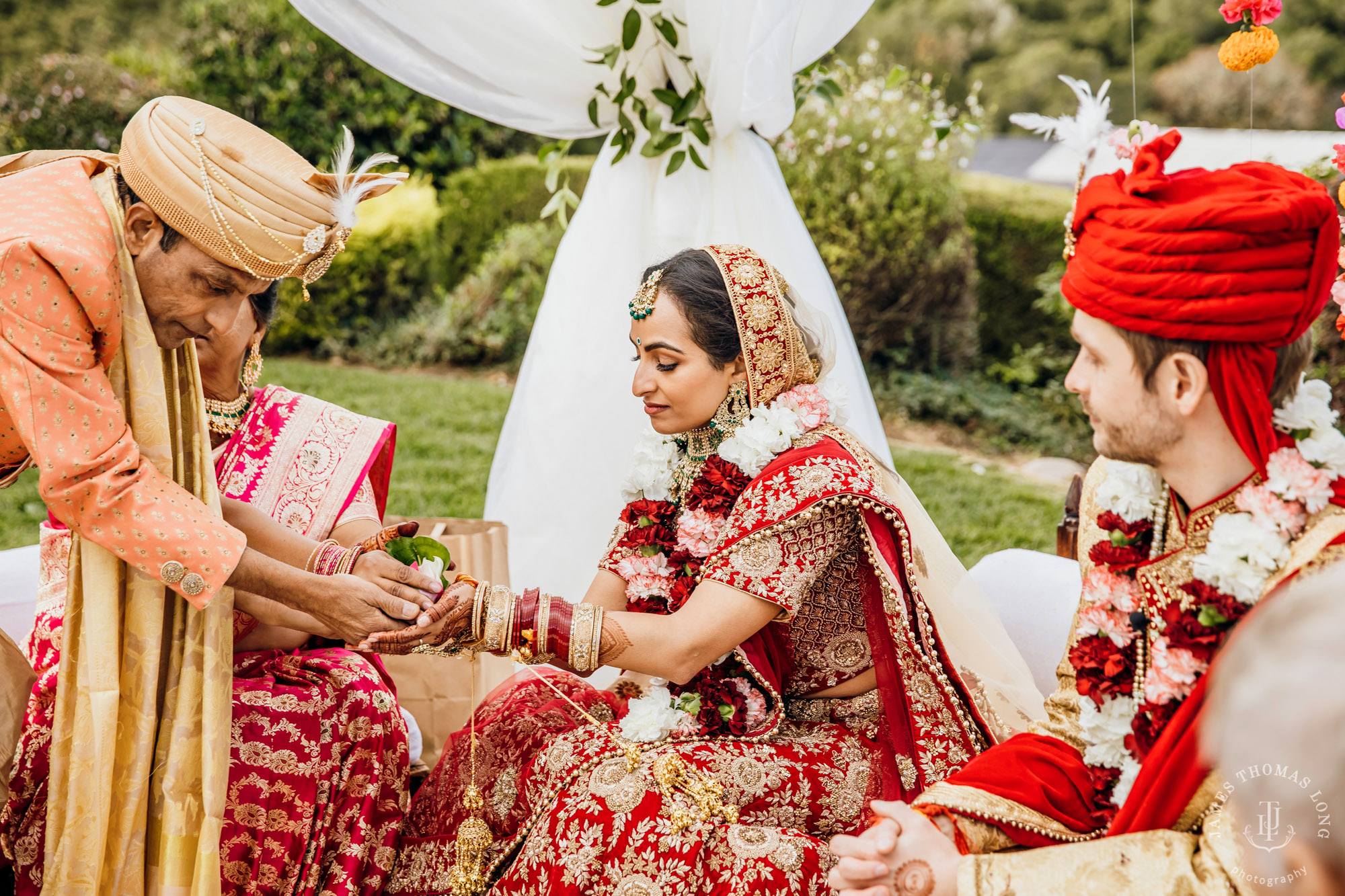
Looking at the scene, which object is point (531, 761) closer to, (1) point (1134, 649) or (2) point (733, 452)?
(2) point (733, 452)

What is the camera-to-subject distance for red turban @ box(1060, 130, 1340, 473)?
210cm

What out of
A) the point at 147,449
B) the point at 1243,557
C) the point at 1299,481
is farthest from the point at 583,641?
the point at 1299,481

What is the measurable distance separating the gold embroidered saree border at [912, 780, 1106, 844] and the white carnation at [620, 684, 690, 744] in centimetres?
85

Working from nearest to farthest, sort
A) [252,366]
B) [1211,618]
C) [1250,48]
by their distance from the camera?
[1211,618], [1250,48], [252,366]

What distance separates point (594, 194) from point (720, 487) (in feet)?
6.57

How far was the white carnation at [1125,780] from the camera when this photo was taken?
2369 millimetres

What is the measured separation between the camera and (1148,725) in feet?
7.69

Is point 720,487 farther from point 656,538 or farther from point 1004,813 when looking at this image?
point 1004,813

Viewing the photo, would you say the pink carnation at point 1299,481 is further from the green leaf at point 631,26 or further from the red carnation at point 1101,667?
the green leaf at point 631,26

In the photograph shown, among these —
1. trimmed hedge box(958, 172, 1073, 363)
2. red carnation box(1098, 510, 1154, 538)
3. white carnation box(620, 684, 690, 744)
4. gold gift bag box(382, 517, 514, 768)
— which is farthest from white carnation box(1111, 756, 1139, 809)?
trimmed hedge box(958, 172, 1073, 363)

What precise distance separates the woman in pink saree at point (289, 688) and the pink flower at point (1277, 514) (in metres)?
2.17

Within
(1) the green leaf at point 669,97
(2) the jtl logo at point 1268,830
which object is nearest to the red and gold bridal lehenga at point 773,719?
(1) the green leaf at point 669,97

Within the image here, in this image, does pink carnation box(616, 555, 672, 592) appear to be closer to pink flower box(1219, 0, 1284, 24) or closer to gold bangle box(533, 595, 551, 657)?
gold bangle box(533, 595, 551, 657)

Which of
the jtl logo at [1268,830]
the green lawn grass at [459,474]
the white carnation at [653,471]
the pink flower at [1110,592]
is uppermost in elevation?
the jtl logo at [1268,830]
